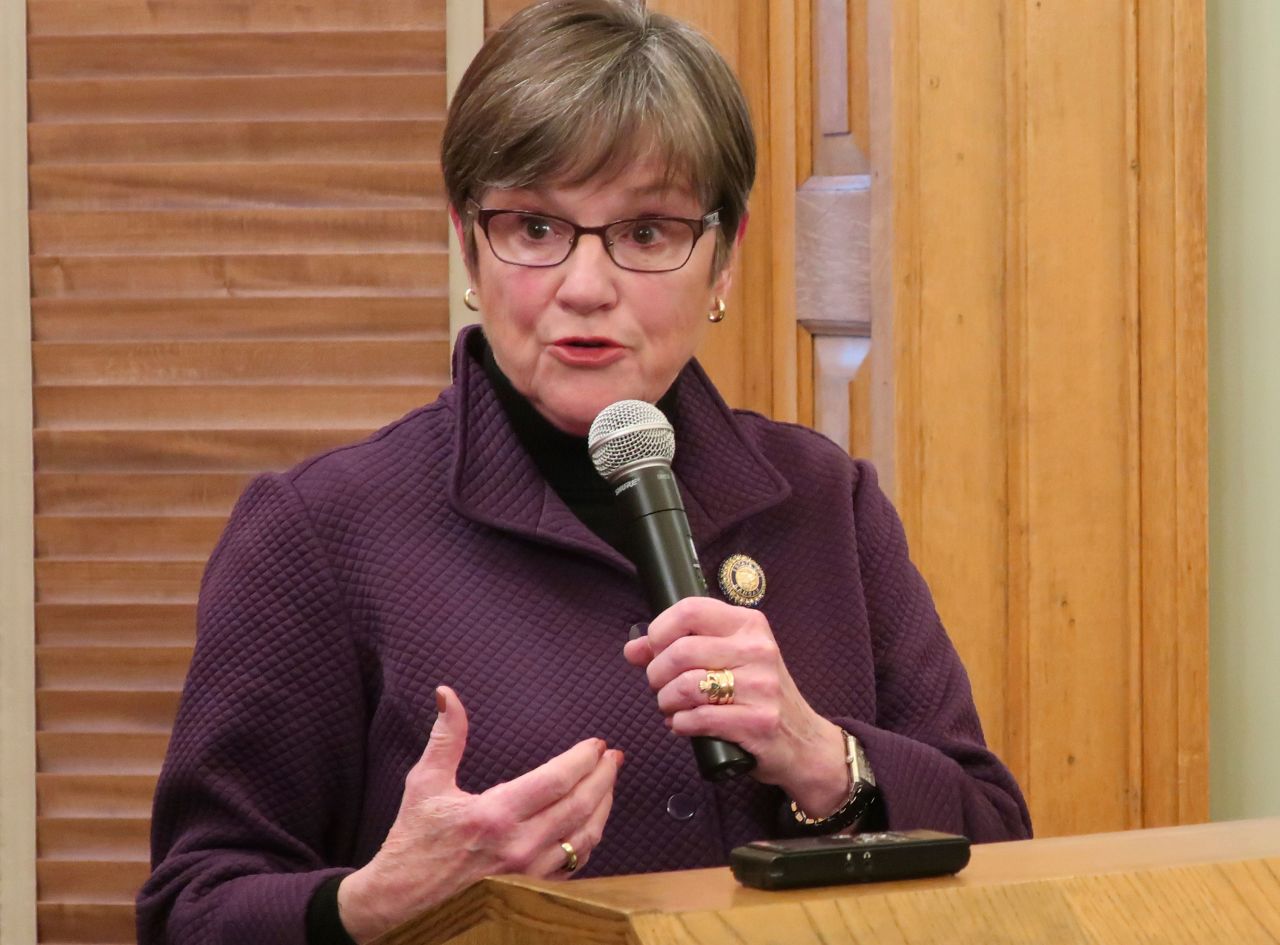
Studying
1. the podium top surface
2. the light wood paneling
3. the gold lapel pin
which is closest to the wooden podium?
the podium top surface

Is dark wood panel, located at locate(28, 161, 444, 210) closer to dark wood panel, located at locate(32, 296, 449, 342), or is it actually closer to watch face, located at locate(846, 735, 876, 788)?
dark wood panel, located at locate(32, 296, 449, 342)

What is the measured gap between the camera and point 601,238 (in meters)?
1.45

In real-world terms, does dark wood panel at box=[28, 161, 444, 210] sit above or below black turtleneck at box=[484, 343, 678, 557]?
above

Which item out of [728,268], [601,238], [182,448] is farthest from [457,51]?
[601,238]

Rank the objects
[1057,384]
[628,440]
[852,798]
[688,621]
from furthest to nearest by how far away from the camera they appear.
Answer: [1057,384], [852,798], [628,440], [688,621]

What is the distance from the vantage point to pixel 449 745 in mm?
1177

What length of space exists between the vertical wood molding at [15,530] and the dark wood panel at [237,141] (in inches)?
3.1

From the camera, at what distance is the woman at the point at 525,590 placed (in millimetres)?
1411

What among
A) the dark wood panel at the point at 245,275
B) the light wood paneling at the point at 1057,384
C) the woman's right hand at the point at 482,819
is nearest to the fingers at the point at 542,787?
the woman's right hand at the point at 482,819

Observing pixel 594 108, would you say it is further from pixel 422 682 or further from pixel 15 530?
pixel 15 530

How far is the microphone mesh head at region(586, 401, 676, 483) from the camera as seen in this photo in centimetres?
123

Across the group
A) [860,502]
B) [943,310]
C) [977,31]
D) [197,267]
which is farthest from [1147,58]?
[197,267]

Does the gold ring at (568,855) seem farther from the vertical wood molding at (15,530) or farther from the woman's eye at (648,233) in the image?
the vertical wood molding at (15,530)

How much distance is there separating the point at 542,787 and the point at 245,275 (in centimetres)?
166
